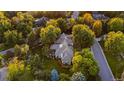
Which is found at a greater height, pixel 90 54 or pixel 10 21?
pixel 10 21

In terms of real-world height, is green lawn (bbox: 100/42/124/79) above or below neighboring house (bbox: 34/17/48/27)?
below

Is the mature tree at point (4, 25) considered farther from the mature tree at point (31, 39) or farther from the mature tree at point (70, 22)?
the mature tree at point (70, 22)

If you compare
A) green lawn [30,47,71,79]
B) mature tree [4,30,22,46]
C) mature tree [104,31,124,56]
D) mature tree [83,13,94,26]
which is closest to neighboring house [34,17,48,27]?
mature tree [4,30,22,46]

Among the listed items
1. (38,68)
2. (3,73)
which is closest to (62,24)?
(38,68)

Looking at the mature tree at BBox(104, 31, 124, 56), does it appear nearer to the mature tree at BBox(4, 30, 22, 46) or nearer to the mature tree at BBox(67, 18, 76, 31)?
the mature tree at BBox(67, 18, 76, 31)

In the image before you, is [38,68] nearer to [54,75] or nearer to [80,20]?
[54,75]
